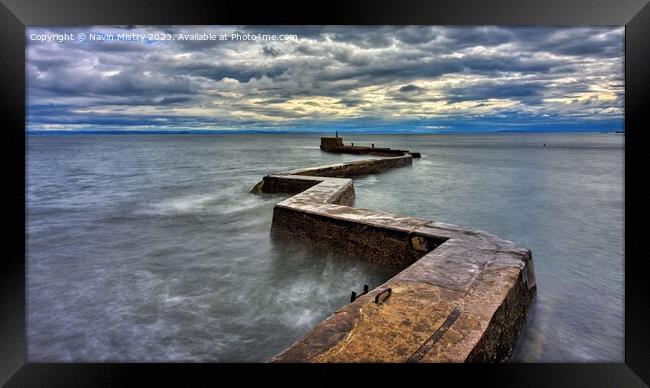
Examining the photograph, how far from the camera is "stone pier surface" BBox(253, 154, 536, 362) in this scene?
6.61ft

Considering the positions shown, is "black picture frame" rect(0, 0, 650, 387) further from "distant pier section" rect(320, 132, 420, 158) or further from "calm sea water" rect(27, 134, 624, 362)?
"distant pier section" rect(320, 132, 420, 158)

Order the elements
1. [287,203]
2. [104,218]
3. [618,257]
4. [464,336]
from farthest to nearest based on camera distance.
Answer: [104,218] < [287,203] < [618,257] < [464,336]

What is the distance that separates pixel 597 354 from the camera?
3133 millimetres

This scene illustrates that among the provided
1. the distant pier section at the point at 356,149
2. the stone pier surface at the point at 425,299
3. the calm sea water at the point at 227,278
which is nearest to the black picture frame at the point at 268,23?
the stone pier surface at the point at 425,299

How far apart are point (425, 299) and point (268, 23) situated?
2161mm

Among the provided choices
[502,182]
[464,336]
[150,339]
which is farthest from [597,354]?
[502,182]

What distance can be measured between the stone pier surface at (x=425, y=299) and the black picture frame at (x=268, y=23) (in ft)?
1.47

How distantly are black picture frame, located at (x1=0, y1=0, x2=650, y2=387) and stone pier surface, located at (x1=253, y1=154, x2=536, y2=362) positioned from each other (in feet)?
1.47

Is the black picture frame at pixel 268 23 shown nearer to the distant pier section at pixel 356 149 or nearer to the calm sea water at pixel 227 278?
the calm sea water at pixel 227 278

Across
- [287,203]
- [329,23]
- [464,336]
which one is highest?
[329,23]

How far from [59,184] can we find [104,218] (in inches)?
297

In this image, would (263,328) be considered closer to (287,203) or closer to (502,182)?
(287,203)

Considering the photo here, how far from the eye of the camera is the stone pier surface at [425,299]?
2.01 meters

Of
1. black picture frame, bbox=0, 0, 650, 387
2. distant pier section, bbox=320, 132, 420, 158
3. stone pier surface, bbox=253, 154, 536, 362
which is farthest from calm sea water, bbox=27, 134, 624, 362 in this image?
distant pier section, bbox=320, 132, 420, 158
